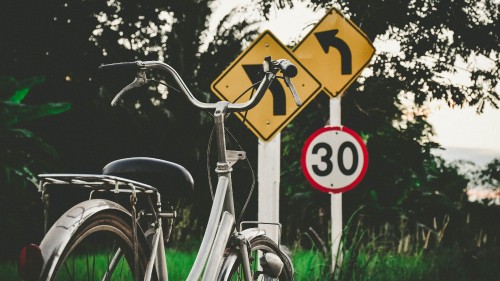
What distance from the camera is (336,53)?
17.7 feet

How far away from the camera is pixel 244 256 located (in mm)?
2721

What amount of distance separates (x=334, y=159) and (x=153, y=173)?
3.28 m

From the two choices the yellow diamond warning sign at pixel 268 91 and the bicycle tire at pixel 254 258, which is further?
the yellow diamond warning sign at pixel 268 91

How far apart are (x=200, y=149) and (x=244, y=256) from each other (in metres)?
15.6

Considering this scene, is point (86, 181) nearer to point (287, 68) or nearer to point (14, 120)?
point (287, 68)

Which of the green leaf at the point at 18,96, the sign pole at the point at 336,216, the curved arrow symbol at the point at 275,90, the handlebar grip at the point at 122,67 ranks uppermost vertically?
the green leaf at the point at 18,96

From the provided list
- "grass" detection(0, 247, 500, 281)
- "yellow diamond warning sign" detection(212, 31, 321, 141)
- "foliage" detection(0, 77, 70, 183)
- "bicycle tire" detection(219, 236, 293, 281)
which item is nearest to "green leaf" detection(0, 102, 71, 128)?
"foliage" detection(0, 77, 70, 183)

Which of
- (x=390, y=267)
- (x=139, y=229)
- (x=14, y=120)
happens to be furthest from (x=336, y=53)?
(x=14, y=120)

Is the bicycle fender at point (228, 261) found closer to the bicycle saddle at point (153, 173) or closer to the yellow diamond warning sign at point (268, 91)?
the bicycle saddle at point (153, 173)

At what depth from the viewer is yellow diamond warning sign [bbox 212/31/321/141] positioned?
4.61m

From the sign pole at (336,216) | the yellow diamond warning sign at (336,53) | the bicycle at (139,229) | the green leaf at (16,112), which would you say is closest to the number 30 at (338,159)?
the sign pole at (336,216)

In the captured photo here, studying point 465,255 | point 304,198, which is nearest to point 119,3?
point 304,198

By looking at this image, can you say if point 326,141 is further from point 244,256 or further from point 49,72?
point 49,72

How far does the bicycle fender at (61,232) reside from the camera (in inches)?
64.7
